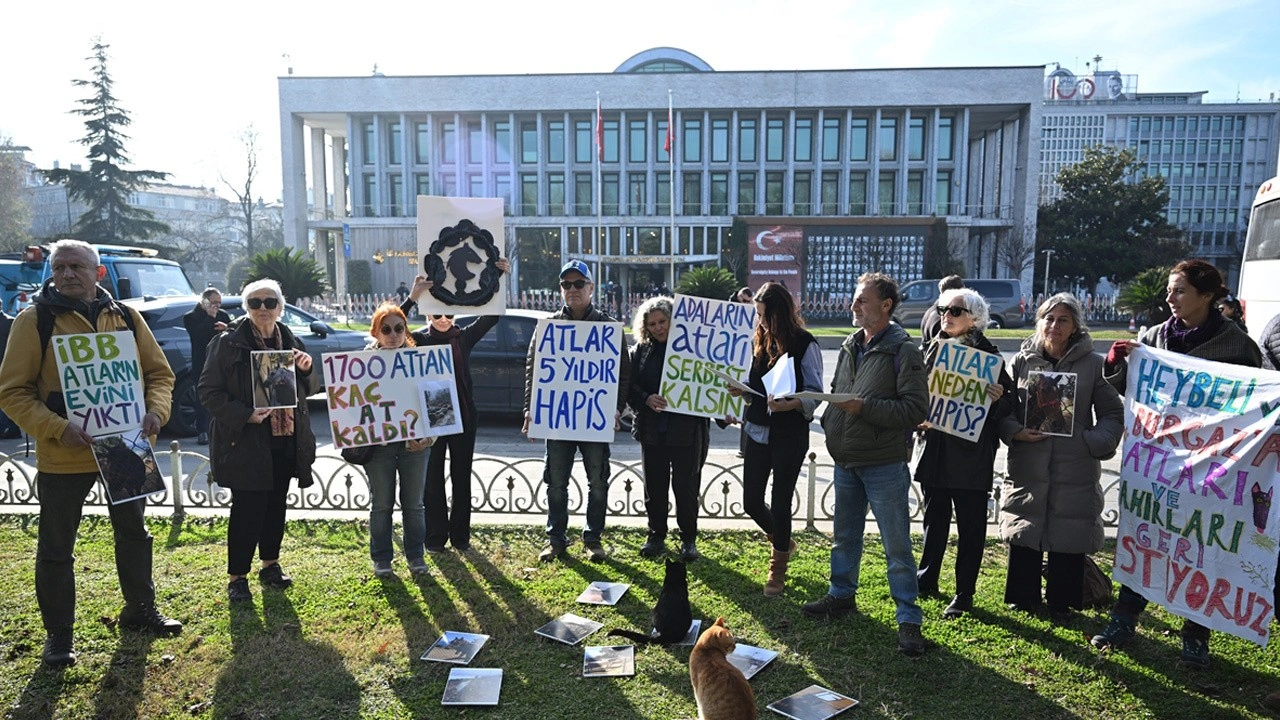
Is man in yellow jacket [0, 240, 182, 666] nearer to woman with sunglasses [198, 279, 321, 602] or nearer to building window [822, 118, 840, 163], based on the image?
woman with sunglasses [198, 279, 321, 602]

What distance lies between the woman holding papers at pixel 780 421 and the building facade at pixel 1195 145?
82.0 meters

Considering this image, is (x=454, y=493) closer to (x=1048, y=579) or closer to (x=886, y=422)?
(x=886, y=422)

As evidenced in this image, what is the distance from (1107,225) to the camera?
142ft

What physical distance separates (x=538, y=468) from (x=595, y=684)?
4.60m

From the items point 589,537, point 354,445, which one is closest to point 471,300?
point 354,445

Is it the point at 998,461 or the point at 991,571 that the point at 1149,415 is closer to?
the point at 991,571

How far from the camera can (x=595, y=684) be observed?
3822 mm

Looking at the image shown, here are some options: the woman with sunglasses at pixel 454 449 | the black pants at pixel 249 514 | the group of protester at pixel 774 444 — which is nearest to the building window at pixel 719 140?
the woman with sunglasses at pixel 454 449

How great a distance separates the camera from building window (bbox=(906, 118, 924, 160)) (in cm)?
4450

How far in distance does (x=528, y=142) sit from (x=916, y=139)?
23.2 meters

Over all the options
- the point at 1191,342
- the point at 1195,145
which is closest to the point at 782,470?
the point at 1191,342

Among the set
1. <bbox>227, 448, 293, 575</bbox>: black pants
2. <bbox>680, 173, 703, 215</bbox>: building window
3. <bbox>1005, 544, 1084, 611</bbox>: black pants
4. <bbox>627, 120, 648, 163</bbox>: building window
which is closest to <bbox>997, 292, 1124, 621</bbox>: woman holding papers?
<bbox>1005, 544, 1084, 611</bbox>: black pants

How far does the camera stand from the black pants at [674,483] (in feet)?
17.8

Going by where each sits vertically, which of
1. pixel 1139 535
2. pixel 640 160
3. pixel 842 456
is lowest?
pixel 1139 535
